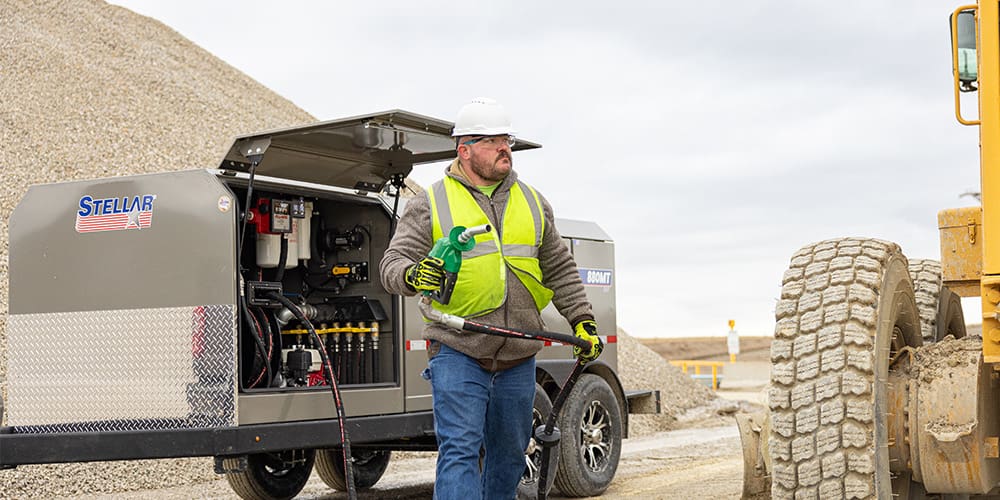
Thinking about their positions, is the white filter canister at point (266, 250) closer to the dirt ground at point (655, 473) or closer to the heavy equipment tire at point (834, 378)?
the dirt ground at point (655, 473)

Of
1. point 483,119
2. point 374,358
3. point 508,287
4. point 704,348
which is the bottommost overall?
point 704,348

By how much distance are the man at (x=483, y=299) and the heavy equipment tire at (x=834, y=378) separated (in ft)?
2.92

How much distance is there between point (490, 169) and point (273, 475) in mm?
5654

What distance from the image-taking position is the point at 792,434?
199 inches

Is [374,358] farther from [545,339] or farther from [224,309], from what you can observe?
[545,339]

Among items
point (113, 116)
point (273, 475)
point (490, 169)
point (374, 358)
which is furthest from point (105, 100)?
point (490, 169)

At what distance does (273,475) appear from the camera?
33.0ft

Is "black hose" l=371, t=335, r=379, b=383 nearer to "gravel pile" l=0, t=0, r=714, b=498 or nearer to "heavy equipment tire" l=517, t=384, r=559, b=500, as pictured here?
"heavy equipment tire" l=517, t=384, r=559, b=500

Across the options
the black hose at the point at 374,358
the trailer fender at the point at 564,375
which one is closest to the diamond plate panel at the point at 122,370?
the black hose at the point at 374,358

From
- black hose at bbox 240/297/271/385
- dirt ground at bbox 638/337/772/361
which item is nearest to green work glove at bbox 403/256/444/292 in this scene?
black hose at bbox 240/297/271/385

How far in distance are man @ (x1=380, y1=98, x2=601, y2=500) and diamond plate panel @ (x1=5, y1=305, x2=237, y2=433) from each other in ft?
7.58

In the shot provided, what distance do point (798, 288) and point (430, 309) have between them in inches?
63.6

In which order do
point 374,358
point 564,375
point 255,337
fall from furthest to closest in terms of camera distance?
point 564,375 → point 374,358 → point 255,337

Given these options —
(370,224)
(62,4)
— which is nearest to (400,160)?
(370,224)
